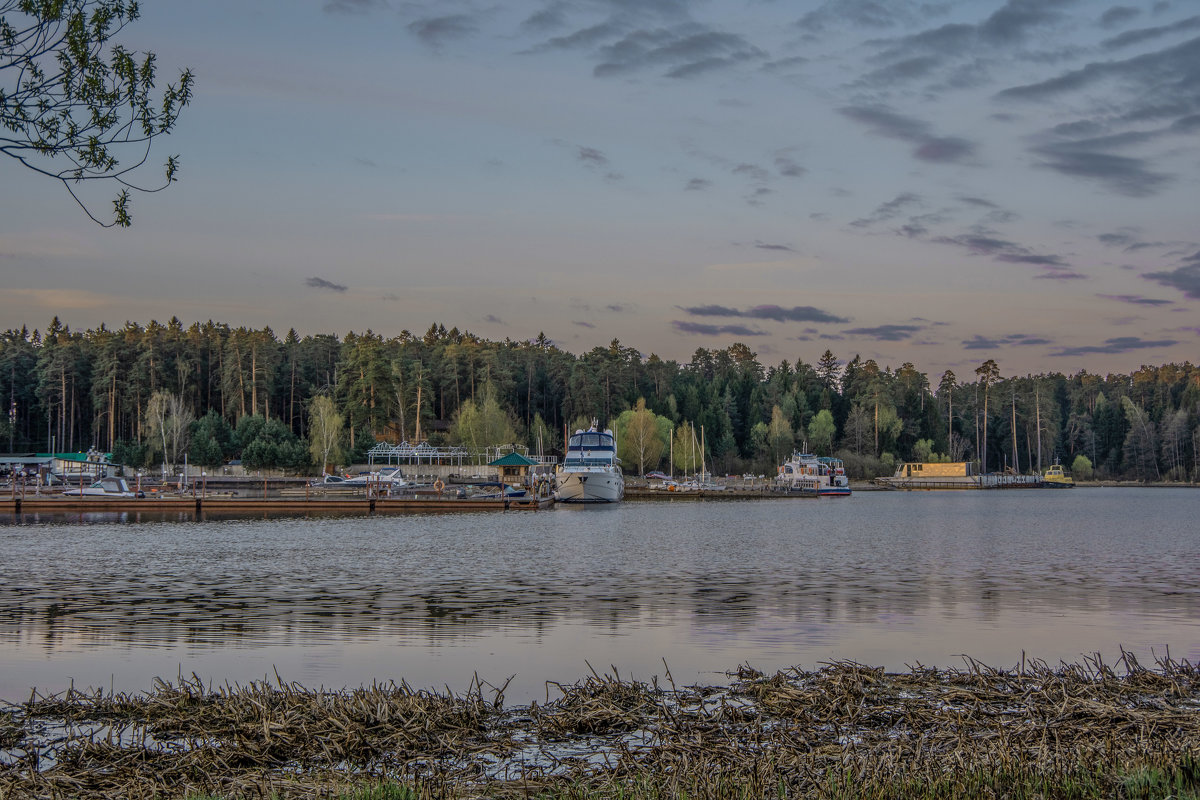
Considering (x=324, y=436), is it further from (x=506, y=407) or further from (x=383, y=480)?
(x=506, y=407)

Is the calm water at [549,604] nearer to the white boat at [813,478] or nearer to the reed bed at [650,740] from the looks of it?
the reed bed at [650,740]

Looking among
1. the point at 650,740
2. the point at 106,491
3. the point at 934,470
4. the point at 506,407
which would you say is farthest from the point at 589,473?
the point at 934,470

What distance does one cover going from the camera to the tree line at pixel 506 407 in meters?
124

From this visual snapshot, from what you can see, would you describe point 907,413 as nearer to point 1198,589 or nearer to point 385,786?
point 1198,589

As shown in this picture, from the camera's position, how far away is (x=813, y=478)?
122688 millimetres

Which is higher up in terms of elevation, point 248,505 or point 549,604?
point 549,604

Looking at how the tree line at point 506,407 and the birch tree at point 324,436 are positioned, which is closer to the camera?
the birch tree at point 324,436

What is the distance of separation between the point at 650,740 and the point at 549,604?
1370cm

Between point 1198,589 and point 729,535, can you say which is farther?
point 729,535

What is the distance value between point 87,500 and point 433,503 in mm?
23105

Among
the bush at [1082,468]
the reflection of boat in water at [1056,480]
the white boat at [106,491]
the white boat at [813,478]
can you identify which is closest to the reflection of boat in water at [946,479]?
the reflection of boat in water at [1056,480]

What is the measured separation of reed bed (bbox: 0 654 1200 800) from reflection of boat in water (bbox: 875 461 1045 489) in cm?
14595

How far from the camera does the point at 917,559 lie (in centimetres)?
3728

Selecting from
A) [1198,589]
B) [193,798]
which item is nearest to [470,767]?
[193,798]
